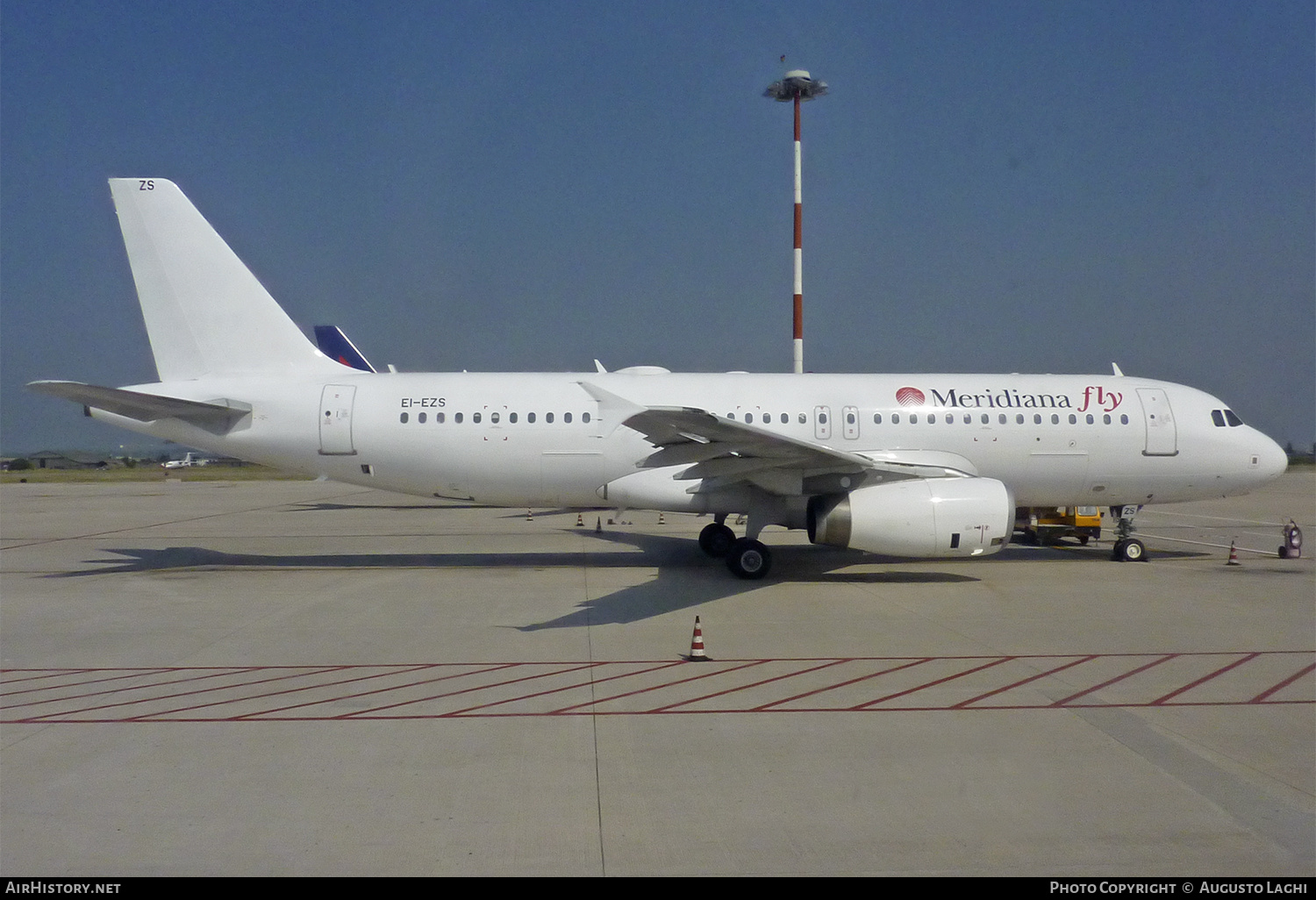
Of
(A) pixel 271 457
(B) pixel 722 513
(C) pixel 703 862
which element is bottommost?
(C) pixel 703 862

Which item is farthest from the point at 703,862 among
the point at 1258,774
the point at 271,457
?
the point at 271,457

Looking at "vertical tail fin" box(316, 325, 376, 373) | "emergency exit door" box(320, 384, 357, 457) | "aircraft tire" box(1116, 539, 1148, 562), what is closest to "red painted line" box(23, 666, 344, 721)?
"emergency exit door" box(320, 384, 357, 457)

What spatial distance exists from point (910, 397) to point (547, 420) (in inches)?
241

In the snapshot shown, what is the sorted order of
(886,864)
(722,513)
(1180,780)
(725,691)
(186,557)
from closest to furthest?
1. (886,864)
2. (1180,780)
3. (725,691)
4. (722,513)
5. (186,557)

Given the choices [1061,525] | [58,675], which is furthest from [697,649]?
[1061,525]

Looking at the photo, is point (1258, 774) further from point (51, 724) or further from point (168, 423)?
point (168, 423)

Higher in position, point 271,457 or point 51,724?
point 271,457

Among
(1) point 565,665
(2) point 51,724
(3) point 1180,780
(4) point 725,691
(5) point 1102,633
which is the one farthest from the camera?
(5) point 1102,633

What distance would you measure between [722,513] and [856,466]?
8.38 ft

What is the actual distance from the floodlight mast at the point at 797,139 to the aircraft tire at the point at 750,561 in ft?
58.4

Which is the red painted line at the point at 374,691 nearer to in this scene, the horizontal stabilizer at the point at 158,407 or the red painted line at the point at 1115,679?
the red painted line at the point at 1115,679

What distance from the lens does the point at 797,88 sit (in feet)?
110

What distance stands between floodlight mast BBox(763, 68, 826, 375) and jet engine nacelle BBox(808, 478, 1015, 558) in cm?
1831

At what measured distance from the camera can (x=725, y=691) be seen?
23.6 feet
